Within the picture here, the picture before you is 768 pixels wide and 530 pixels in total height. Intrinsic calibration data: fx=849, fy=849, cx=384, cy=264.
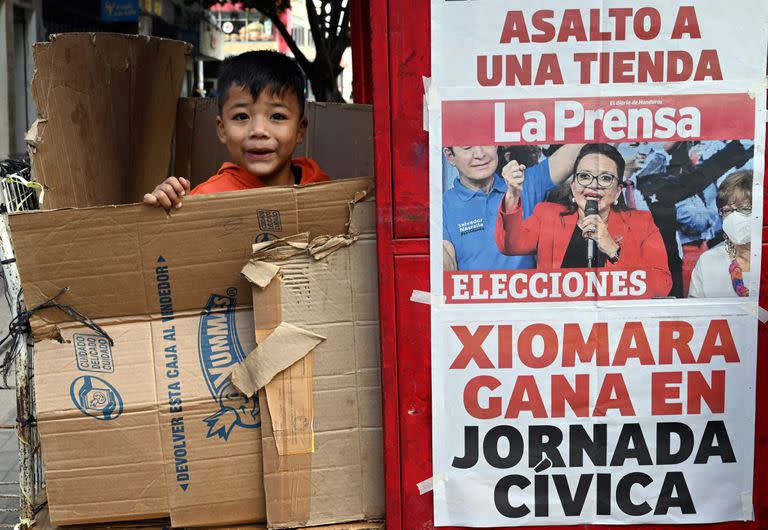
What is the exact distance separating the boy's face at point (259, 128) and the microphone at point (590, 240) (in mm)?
954

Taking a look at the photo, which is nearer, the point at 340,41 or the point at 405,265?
the point at 405,265

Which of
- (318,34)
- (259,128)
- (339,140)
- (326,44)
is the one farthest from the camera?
(326,44)

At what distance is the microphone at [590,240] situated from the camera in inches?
83.2

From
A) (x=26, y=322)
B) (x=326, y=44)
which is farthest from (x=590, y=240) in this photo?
(x=326, y=44)

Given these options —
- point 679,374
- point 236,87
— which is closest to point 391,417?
point 679,374

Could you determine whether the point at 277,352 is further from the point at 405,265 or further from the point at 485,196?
the point at 485,196

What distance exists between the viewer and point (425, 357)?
218 cm

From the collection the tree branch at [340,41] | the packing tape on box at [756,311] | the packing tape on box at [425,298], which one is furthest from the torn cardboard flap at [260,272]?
the tree branch at [340,41]

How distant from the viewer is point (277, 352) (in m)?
2.21

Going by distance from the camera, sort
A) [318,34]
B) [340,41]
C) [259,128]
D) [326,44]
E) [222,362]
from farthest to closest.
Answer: [340,41], [326,44], [318,34], [259,128], [222,362]

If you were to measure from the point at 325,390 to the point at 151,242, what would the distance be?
0.60 m

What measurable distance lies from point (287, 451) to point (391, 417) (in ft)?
0.98

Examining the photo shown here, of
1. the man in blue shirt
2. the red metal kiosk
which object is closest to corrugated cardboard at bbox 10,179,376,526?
the red metal kiosk

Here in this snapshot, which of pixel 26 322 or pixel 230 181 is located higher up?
pixel 230 181
